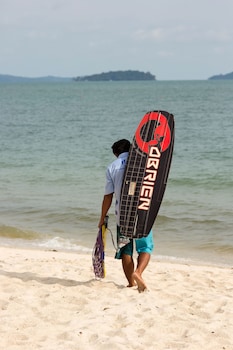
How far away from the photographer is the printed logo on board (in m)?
6.31

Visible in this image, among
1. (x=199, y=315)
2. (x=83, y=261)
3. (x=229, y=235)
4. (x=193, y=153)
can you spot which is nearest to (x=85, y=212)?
(x=229, y=235)

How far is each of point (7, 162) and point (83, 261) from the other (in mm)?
12860

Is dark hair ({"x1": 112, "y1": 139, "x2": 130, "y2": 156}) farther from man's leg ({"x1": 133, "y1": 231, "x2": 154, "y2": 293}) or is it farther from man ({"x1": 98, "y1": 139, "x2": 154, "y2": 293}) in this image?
man's leg ({"x1": 133, "y1": 231, "x2": 154, "y2": 293})

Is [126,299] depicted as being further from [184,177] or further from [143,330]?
[184,177]

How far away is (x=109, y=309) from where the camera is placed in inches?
220

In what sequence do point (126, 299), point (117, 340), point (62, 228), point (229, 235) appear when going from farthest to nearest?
point (62, 228), point (229, 235), point (126, 299), point (117, 340)

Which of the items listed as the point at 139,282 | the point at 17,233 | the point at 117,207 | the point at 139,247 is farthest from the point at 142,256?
the point at 17,233

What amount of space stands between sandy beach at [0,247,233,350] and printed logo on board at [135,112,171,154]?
151 cm

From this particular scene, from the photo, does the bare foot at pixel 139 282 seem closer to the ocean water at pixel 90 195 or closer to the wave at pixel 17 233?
the ocean water at pixel 90 195

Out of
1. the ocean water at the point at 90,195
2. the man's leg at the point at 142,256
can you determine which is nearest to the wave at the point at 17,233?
the ocean water at the point at 90,195

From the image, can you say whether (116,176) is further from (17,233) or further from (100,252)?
(17,233)

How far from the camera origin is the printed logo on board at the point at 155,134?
6.31m

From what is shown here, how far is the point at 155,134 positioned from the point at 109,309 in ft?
6.20

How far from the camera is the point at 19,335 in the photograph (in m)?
4.94
